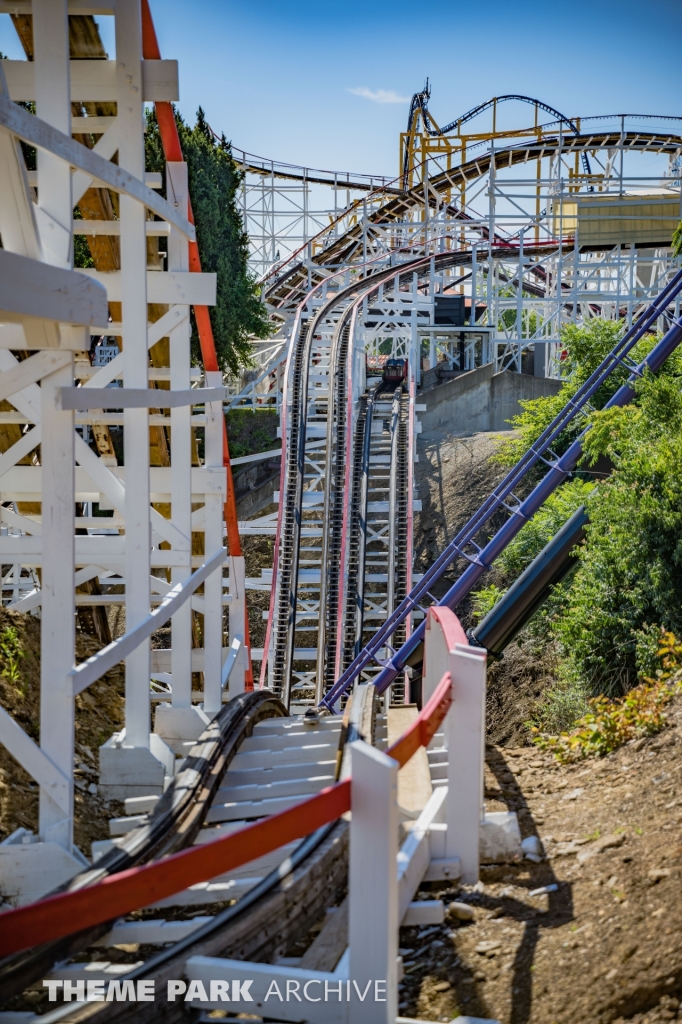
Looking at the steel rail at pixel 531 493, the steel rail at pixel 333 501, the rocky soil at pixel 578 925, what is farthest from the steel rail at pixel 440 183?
the rocky soil at pixel 578 925

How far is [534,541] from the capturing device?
40.5ft

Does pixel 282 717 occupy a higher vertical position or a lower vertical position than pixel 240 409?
lower

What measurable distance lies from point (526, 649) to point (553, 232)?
15587 millimetres

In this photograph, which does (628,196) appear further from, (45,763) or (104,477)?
(45,763)

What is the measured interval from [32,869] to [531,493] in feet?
24.8

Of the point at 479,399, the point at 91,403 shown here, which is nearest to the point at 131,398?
the point at 91,403

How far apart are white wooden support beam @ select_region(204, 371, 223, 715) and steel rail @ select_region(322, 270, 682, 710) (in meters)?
3.09

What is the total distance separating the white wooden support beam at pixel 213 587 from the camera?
7082 mm

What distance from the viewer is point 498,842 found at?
3.50 metres

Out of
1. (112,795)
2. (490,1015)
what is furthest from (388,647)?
(490,1015)

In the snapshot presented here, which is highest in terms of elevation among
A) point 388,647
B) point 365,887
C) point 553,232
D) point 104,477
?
point 553,232

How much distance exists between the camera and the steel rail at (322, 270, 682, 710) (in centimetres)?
1027

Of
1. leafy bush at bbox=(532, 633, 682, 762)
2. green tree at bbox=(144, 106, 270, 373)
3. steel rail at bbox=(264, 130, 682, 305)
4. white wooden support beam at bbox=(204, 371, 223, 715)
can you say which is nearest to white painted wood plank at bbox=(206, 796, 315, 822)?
leafy bush at bbox=(532, 633, 682, 762)

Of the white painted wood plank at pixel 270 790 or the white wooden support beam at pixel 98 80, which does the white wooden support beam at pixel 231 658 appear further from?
the white wooden support beam at pixel 98 80
